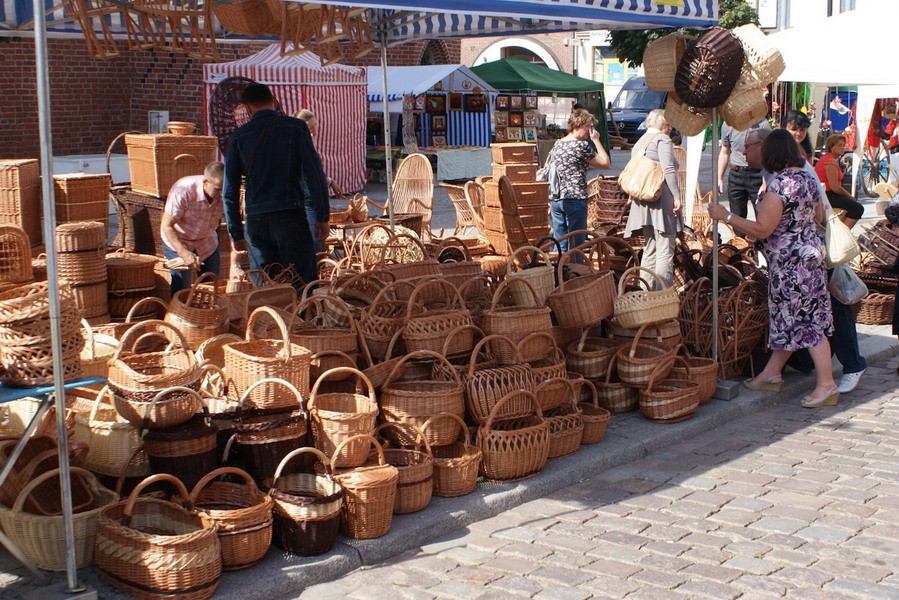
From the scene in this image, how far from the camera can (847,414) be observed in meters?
6.41

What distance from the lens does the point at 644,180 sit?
24.0ft

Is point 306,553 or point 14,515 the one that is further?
point 306,553

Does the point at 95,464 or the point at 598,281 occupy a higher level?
the point at 598,281

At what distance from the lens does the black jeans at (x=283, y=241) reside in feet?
21.8

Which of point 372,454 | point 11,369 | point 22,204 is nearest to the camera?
point 11,369

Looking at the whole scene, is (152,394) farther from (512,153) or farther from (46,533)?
(512,153)

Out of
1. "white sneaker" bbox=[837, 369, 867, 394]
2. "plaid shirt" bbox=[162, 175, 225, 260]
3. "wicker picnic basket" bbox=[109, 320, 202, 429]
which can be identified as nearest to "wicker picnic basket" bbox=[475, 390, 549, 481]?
"wicker picnic basket" bbox=[109, 320, 202, 429]

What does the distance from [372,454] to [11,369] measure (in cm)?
166

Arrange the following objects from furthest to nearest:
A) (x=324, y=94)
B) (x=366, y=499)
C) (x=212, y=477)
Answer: (x=324, y=94)
(x=366, y=499)
(x=212, y=477)

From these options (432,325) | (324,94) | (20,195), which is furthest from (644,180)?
(324,94)

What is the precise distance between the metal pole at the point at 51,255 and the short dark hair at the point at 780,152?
4.27m

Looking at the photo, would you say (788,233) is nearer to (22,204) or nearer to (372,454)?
(372,454)

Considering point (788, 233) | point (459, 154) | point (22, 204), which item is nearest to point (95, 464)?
point (22, 204)

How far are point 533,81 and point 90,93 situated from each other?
35.4ft
